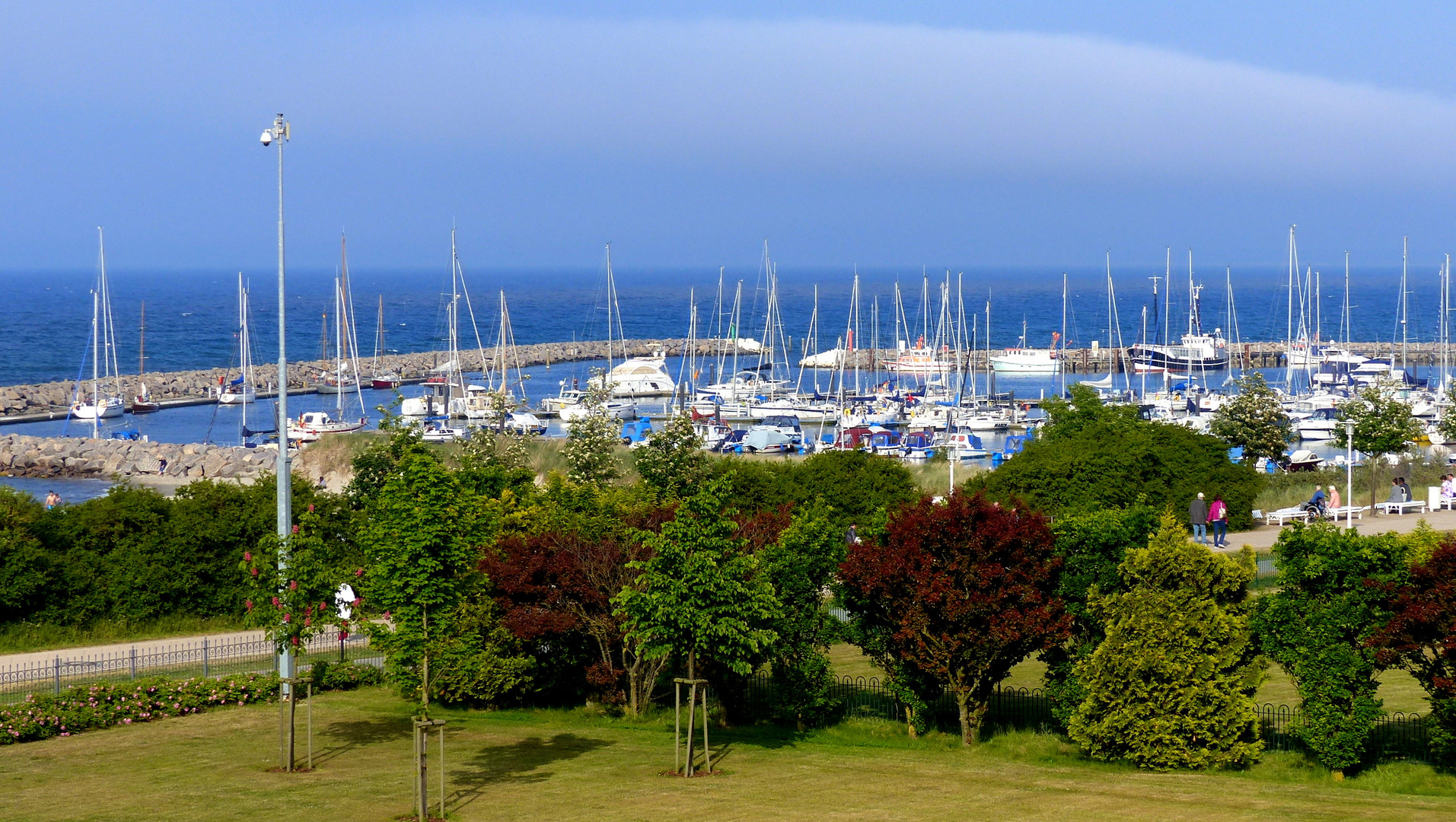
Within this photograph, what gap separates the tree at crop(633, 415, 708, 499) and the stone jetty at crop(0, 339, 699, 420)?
2577 inches

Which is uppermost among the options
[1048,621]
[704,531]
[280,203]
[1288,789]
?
[280,203]

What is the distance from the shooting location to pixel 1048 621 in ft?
65.4

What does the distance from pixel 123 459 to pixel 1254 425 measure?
52314mm

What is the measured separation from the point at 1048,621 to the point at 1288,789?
12.7 ft

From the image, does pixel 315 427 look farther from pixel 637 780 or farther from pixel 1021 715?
pixel 637 780

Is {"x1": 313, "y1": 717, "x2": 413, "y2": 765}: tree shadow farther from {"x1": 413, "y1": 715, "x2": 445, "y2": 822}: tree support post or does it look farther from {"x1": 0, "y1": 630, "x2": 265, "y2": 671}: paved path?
{"x1": 0, "y1": 630, "x2": 265, "y2": 671}: paved path

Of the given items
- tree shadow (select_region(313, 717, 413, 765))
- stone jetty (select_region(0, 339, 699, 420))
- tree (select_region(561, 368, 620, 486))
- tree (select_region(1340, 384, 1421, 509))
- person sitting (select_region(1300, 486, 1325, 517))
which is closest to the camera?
tree shadow (select_region(313, 717, 413, 765))

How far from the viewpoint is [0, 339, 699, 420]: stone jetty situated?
314ft

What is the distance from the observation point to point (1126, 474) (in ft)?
121

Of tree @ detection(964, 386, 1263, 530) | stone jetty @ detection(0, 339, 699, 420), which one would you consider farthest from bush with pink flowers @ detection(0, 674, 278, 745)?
stone jetty @ detection(0, 339, 699, 420)

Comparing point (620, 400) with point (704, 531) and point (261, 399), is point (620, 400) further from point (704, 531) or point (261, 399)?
→ point (704, 531)

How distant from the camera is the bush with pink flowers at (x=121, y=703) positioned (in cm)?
2097

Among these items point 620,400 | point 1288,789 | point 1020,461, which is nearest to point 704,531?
point 1288,789

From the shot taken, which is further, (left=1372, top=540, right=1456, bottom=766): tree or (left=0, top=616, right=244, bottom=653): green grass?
(left=0, top=616, right=244, bottom=653): green grass
